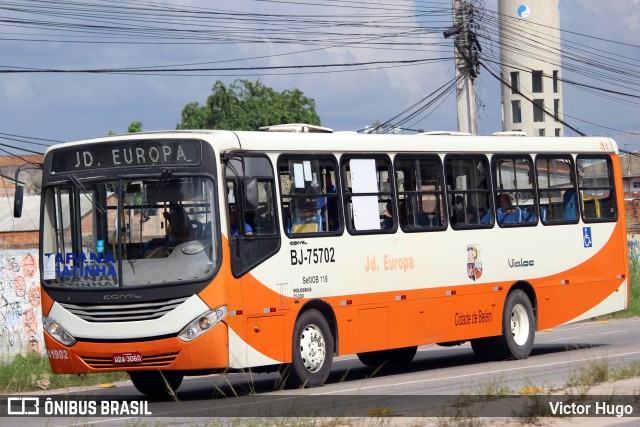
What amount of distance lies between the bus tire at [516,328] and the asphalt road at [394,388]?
0.86ft

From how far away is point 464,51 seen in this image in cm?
3512

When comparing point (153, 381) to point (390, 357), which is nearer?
point (153, 381)

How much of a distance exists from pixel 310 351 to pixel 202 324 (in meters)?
2.06

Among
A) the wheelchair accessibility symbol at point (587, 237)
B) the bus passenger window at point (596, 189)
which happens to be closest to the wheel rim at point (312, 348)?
the wheelchair accessibility symbol at point (587, 237)

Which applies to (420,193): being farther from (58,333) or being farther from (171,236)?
(58,333)

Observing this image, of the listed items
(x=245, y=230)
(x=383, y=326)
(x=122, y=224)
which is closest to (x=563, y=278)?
(x=383, y=326)

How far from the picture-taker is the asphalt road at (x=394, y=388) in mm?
12570

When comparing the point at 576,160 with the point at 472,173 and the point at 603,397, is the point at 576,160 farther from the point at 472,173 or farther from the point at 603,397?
the point at 603,397

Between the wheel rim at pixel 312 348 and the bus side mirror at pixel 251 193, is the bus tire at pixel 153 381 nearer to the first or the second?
the wheel rim at pixel 312 348

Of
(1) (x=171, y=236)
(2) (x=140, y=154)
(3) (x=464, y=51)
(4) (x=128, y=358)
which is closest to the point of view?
(4) (x=128, y=358)

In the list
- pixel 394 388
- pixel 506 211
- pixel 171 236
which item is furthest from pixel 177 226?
pixel 506 211

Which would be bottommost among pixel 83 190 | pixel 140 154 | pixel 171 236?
pixel 171 236

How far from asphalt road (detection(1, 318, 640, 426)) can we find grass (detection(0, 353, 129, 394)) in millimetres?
584

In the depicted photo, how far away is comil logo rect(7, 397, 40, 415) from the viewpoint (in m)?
14.4
